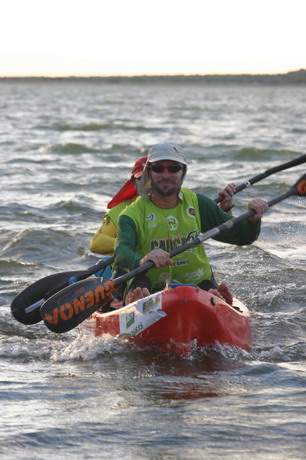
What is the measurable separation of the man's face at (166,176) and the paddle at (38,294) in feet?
2.95

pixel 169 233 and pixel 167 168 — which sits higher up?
pixel 167 168

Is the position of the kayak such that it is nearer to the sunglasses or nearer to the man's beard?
the man's beard

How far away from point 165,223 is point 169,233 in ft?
0.28

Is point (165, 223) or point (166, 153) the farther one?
point (165, 223)

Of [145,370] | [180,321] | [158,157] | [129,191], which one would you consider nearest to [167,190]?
[158,157]

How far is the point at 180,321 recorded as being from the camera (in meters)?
6.82

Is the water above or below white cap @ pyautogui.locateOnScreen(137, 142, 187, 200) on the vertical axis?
below

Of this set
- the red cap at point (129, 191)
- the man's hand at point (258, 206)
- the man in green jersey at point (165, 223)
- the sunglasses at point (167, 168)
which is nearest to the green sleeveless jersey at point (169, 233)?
the man in green jersey at point (165, 223)

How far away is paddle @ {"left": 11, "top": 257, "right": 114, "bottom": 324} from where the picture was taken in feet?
26.1

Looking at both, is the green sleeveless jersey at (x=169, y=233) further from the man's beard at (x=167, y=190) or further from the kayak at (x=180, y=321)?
the kayak at (x=180, y=321)

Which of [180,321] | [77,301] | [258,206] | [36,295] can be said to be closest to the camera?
[180,321]

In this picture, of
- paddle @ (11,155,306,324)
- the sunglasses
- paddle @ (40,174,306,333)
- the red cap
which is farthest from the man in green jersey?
the red cap

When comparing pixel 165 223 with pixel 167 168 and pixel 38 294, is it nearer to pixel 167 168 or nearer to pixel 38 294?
pixel 167 168

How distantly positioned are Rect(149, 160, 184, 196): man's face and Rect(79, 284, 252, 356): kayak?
0.87 m
